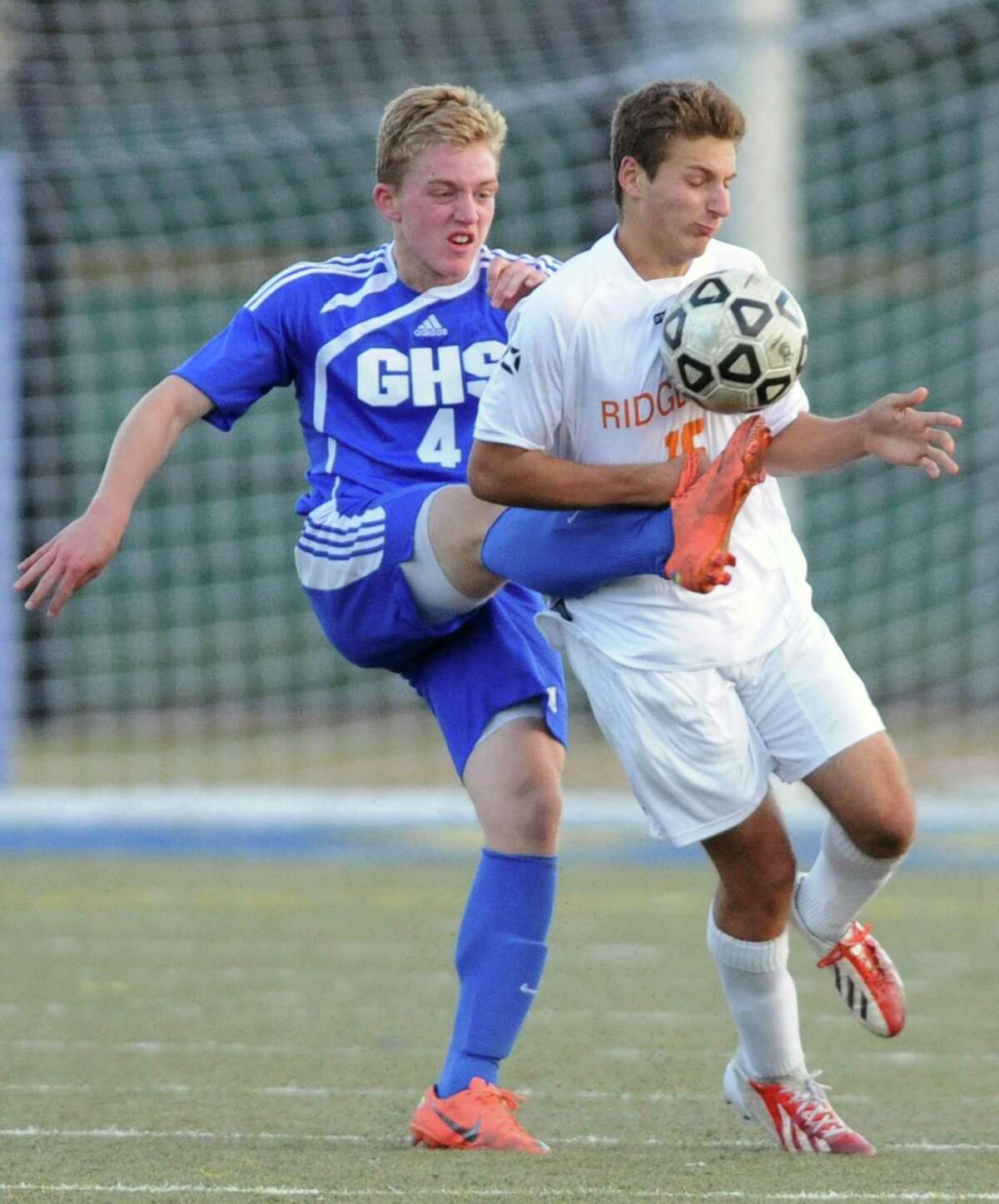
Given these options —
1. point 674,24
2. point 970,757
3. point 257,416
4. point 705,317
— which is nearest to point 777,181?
point 674,24

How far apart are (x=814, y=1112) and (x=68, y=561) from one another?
1.57 meters

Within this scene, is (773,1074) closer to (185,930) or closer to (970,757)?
(185,930)

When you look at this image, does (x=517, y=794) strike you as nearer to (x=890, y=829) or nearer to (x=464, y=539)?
(x=464, y=539)

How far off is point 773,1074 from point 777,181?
539 centimetres

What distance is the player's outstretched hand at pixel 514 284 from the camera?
425 cm

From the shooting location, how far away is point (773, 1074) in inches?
162

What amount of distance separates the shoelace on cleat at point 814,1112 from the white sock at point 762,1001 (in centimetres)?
4

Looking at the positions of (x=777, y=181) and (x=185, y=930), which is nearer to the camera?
(x=185, y=930)

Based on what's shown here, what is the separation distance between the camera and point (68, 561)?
4.00 metres

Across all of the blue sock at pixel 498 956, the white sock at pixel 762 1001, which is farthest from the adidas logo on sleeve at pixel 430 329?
the white sock at pixel 762 1001

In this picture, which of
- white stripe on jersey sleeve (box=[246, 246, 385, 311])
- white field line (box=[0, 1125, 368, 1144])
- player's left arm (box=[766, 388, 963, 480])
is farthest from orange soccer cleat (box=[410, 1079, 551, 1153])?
white stripe on jersey sleeve (box=[246, 246, 385, 311])

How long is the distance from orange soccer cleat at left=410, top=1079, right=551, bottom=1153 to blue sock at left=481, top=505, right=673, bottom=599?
2.86 feet

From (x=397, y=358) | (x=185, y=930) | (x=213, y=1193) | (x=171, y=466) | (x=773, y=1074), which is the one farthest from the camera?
(x=171, y=466)

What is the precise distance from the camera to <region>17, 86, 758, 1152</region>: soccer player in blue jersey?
411 cm
